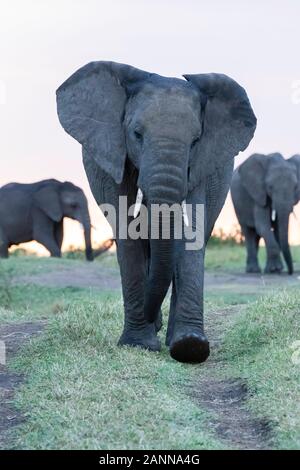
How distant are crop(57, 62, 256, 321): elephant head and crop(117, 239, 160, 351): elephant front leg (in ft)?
1.31

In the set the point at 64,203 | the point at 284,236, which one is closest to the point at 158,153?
the point at 284,236

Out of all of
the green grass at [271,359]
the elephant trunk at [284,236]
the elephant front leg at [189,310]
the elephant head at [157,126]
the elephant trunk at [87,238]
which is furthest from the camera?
the elephant trunk at [87,238]

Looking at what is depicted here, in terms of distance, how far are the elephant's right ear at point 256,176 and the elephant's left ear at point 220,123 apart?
39.4 ft

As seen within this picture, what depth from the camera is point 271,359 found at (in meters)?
7.79

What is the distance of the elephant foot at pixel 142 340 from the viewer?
8422mm

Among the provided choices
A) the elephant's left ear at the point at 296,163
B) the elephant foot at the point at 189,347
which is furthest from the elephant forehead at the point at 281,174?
the elephant foot at the point at 189,347

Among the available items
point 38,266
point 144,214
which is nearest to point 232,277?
point 38,266

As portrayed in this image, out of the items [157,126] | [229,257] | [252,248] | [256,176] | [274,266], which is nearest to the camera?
[157,126]

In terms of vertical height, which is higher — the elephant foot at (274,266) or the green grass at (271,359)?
the green grass at (271,359)

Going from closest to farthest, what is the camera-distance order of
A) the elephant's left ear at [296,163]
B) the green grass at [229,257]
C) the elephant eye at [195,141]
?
the elephant eye at [195,141], the elephant's left ear at [296,163], the green grass at [229,257]

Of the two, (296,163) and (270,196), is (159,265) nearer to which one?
Result: (270,196)

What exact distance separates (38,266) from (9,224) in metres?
6.52

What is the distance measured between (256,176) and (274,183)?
0.45 meters

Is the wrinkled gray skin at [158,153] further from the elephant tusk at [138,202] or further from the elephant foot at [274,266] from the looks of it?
the elephant foot at [274,266]
